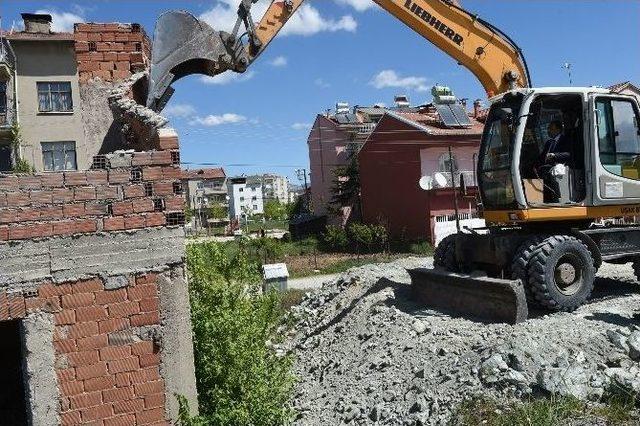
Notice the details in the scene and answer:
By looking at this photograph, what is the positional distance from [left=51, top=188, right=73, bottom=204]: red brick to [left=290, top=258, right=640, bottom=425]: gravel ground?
11.9 feet

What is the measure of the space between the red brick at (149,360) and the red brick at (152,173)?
3.95 ft

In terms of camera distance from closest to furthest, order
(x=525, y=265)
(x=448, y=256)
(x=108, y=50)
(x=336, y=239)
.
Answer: (x=108, y=50) < (x=525, y=265) < (x=448, y=256) < (x=336, y=239)

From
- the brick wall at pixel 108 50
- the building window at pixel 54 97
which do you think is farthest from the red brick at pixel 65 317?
the building window at pixel 54 97

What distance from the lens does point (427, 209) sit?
24.0 m

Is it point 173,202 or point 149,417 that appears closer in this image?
point 149,417

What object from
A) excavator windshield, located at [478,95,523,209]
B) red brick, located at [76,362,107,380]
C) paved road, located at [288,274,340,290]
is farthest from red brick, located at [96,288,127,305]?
paved road, located at [288,274,340,290]

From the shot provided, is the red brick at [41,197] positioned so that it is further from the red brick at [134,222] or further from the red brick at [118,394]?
the red brick at [118,394]

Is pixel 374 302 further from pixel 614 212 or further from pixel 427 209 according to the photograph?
pixel 427 209

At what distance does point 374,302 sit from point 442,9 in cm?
472

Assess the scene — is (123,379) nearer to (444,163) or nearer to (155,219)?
(155,219)

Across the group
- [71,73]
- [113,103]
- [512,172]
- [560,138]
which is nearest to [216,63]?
[113,103]

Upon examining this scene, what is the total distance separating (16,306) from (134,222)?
2.88 ft

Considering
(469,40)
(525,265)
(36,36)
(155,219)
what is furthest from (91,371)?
(36,36)

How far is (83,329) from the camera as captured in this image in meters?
3.67
